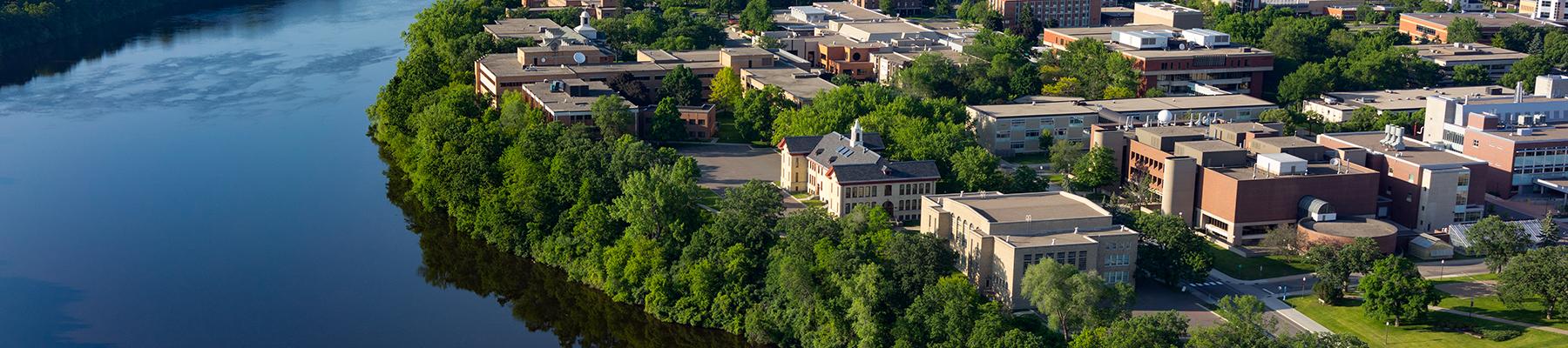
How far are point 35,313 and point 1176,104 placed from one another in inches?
1121

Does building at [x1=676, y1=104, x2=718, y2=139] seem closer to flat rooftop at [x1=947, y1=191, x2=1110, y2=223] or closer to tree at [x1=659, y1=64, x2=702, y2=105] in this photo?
tree at [x1=659, y1=64, x2=702, y2=105]

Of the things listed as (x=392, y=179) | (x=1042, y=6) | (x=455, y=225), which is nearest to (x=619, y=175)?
(x=455, y=225)

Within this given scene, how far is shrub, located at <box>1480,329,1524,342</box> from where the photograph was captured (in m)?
27.0

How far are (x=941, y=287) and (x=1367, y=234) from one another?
10.2 m

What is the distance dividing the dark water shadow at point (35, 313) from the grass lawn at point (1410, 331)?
20.8m

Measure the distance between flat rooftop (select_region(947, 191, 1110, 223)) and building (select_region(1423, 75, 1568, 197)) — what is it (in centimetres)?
1021

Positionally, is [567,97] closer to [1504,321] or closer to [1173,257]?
[1173,257]

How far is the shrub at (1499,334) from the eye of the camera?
2700 cm

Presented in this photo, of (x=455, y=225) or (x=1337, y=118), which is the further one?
(x=1337, y=118)

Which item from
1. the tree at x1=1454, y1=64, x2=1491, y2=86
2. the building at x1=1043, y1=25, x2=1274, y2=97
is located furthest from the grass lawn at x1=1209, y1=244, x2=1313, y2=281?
the tree at x1=1454, y1=64, x2=1491, y2=86

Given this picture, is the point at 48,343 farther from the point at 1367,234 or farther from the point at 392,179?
the point at 1367,234

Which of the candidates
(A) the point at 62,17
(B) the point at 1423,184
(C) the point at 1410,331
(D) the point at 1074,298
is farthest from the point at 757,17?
(D) the point at 1074,298

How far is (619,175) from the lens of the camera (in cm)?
3441

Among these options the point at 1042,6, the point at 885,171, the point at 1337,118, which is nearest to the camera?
the point at 885,171
